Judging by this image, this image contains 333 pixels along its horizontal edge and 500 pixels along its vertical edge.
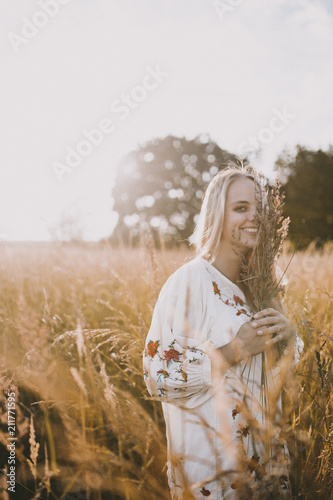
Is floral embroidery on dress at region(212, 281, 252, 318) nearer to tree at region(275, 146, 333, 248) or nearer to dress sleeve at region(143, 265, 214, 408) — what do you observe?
dress sleeve at region(143, 265, 214, 408)

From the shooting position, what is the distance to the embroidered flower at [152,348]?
5.46 feet

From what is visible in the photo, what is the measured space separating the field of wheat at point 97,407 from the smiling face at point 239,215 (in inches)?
17.7

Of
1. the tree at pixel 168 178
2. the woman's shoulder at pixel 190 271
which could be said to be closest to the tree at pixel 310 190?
the tree at pixel 168 178

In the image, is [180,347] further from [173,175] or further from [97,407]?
[173,175]

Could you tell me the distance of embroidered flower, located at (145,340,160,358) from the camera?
5.46ft

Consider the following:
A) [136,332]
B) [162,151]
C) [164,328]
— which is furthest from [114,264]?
[162,151]

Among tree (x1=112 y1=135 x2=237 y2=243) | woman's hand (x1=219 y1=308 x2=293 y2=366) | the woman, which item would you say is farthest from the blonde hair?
tree (x1=112 y1=135 x2=237 y2=243)

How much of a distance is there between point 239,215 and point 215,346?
2.49 ft

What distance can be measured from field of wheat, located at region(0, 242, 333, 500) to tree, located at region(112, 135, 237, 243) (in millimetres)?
26495

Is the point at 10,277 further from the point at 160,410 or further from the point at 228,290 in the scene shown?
the point at 228,290

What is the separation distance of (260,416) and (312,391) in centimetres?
35

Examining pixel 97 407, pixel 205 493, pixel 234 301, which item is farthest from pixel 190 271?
pixel 205 493

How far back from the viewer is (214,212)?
2.07 metres

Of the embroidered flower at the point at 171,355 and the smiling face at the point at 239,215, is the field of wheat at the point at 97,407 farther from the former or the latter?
the smiling face at the point at 239,215
